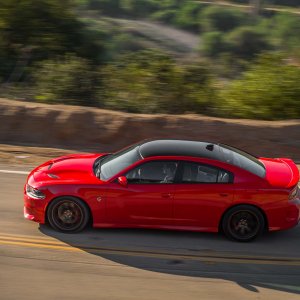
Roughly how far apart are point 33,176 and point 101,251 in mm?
1712

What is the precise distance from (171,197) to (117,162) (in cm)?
109

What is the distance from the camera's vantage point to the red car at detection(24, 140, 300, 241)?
8.92 metres

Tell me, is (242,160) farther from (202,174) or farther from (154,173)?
(154,173)

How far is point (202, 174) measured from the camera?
905 cm

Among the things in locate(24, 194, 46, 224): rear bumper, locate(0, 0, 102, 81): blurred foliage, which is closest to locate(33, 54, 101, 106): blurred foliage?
locate(0, 0, 102, 81): blurred foliage

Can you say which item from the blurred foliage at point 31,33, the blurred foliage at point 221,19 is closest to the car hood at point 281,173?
the blurred foliage at point 31,33

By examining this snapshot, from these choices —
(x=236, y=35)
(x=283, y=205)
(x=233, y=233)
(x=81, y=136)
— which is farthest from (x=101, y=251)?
(x=236, y=35)

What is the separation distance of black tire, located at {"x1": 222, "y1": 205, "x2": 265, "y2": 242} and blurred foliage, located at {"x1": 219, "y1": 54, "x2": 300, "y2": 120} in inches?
330

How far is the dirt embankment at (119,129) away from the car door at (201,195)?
6369 mm

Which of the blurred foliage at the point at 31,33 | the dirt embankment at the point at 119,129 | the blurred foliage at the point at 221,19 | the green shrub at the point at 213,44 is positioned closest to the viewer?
the dirt embankment at the point at 119,129

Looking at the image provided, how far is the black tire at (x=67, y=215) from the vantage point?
902 centimetres

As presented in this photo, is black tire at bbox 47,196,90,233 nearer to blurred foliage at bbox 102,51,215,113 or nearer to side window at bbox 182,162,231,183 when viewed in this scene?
side window at bbox 182,162,231,183

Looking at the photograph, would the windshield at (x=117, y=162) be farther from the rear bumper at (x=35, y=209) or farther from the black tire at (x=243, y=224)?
the black tire at (x=243, y=224)

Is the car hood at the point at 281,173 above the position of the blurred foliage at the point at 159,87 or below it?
below
